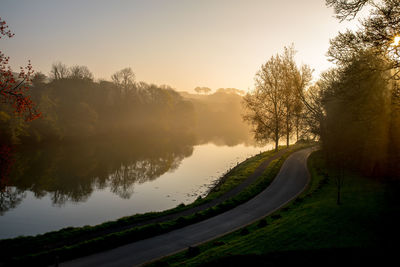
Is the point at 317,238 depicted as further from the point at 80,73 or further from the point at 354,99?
the point at 80,73

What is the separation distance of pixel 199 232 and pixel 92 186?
64.2ft

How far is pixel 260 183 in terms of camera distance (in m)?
25.6

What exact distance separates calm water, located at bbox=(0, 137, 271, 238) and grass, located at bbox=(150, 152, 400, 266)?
12013 millimetres

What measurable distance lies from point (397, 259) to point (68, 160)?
1867 inches

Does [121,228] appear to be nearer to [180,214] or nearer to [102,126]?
[180,214]

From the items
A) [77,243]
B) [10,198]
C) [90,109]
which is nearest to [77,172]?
[10,198]

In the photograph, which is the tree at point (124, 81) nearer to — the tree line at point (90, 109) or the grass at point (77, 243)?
the tree line at point (90, 109)

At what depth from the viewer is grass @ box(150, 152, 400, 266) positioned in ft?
32.7

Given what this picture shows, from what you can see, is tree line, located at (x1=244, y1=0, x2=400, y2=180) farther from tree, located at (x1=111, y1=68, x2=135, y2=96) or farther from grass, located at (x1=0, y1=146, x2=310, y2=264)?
tree, located at (x1=111, y1=68, x2=135, y2=96)

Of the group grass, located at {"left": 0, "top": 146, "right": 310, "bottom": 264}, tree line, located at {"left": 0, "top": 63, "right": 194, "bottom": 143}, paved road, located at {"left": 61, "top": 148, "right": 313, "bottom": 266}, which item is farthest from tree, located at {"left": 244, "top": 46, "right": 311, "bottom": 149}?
tree line, located at {"left": 0, "top": 63, "right": 194, "bottom": 143}

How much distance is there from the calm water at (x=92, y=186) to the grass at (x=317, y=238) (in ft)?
39.4

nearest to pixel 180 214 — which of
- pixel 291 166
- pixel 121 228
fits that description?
pixel 121 228

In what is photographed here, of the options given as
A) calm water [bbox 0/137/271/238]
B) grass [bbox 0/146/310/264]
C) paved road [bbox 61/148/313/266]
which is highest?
calm water [bbox 0/137/271/238]

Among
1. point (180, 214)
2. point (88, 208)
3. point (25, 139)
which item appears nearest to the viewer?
point (180, 214)
